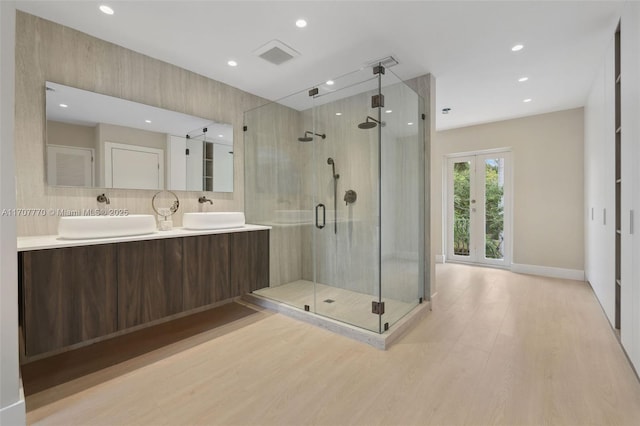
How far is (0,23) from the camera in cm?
140

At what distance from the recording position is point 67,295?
1.76m

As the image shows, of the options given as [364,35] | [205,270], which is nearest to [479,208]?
[364,35]

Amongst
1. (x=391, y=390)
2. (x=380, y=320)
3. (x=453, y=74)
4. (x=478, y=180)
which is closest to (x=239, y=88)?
(x=453, y=74)

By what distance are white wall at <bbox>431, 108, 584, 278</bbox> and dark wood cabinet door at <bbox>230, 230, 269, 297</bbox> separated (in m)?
2.72

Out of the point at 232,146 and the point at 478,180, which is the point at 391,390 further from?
the point at 478,180

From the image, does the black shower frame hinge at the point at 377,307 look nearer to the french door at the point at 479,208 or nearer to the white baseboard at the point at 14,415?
the white baseboard at the point at 14,415

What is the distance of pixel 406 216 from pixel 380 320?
3.62ft

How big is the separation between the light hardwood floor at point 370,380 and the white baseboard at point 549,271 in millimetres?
1769

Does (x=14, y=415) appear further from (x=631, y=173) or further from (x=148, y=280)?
(x=631, y=173)

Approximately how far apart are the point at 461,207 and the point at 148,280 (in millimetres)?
5143

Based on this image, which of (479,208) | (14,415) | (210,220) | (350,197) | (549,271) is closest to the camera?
(14,415)

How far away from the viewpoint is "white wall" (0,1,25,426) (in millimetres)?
1410

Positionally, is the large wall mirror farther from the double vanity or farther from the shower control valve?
the shower control valve

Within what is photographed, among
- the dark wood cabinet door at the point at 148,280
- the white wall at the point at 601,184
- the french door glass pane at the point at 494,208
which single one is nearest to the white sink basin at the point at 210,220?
the dark wood cabinet door at the point at 148,280
